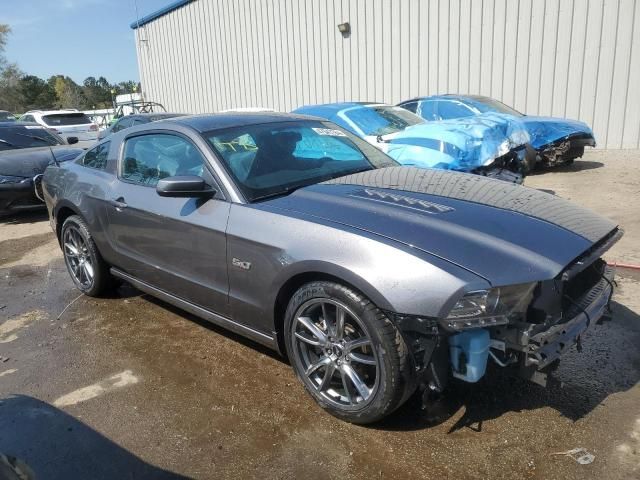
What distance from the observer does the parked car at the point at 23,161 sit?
754 centimetres

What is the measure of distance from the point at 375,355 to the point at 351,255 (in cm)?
47

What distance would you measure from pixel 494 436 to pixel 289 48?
1685cm

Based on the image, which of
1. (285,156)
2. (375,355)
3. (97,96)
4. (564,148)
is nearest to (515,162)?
(564,148)

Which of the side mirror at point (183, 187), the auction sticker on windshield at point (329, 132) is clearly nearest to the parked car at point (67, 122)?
the auction sticker on windshield at point (329, 132)

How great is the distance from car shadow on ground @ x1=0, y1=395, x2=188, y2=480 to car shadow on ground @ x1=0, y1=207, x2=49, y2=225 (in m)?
5.87

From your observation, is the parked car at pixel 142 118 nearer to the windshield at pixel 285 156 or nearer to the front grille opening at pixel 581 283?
the windshield at pixel 285 156

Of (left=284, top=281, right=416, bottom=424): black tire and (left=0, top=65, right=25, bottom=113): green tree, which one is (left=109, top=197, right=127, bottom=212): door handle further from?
(left=0, top=65, right=25, bottom=113): green tree

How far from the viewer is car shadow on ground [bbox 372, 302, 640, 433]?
2.61 meters

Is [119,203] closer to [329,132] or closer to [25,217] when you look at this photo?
[329,132]

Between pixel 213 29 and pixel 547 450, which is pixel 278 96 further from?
pixel 547 450

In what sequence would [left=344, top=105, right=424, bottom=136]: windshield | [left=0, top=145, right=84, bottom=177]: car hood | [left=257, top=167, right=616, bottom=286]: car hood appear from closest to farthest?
[left=257, top=167, right=616, bottom=286]: car hood → [left=344, top=105, right=424, bottom=136]: windshield → [left=0, top=145, right=84, bottom=177]: car hood

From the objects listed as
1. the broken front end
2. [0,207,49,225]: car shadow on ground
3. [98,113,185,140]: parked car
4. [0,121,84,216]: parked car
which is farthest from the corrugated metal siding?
the broken front end

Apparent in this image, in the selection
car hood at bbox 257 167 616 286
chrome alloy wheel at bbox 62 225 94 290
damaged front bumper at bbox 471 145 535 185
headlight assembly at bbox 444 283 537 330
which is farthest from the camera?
damaged front bumper at bbox 471 145 535 185

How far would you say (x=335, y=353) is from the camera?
2.61 metres
